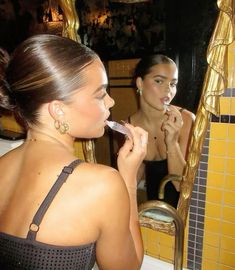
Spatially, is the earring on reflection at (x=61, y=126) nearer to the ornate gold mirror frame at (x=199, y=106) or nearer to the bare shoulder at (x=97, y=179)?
the bare shoulder at (x=97, y=179)

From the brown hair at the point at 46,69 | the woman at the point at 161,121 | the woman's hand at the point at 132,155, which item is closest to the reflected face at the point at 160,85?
the woman at the point at 161,121

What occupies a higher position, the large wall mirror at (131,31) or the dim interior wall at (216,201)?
the large wall mirror at (131,31)

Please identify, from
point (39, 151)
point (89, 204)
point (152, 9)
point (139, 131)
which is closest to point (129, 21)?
point (152, 9)

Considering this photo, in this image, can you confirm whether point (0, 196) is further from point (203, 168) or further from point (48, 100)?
point (203, 168)

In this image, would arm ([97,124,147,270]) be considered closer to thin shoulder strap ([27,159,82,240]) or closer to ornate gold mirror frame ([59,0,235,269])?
thin shoulder strap ([27,159,82,240])

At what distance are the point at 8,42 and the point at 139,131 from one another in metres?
1.12

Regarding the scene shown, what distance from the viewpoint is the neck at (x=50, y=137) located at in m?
0.83

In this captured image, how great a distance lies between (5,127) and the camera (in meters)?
2.04

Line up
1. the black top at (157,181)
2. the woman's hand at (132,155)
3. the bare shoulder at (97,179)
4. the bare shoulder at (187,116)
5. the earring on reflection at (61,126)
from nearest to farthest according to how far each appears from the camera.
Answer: the bare shoulder at (97,179)
the earring on reflection at (61,126)
the woman's hand at (132,155)
the bare shoulder at (187,116)
the black top at (157,181)

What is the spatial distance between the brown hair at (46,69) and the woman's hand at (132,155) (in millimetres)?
284

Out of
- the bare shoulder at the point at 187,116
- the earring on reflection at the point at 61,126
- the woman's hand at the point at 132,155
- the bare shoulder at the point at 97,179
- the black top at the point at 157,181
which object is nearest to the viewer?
the bare shoulder at the point at 97,179

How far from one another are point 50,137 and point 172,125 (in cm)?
53

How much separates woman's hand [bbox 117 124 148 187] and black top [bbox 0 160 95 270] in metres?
0.22

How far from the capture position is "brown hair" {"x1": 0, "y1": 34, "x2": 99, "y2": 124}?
73cm
